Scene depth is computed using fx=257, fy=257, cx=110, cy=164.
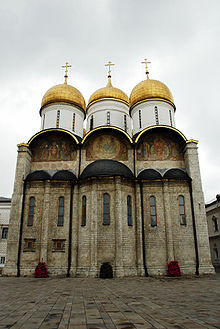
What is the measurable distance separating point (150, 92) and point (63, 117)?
6.91 meters

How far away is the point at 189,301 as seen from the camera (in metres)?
6.62

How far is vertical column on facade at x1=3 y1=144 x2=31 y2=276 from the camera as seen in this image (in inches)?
573

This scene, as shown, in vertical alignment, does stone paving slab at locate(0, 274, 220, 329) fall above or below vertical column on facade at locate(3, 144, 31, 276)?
below

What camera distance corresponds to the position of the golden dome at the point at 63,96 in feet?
64.4

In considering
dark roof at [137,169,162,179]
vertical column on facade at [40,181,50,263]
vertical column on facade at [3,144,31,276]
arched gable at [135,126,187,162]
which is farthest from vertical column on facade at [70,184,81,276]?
arched gable at [135,126,187,162]

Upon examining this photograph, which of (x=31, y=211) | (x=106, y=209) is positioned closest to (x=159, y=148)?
(x=106, y=209)

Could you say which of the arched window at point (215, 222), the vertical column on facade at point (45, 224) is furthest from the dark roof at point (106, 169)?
the arched window at point (215, 222)

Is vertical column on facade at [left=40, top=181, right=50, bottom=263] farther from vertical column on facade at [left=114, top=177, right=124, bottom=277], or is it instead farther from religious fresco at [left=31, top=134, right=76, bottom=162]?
vertical column on facade at [left=114, top=177, right=124, bottom=277]

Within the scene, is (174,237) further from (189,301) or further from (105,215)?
(189,301)

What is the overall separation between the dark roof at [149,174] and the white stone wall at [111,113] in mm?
5500

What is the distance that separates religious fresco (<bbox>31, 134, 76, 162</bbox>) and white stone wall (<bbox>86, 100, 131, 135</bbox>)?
12.4 feet

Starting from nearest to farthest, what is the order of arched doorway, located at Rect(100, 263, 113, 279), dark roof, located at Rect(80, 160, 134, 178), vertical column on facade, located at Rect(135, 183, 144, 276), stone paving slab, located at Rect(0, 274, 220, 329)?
stone paving slab, located at Rect(0, 274, 220, 329) < arched doorway, located at Rect(100, 263, 113, 279) < vertical column on facade, located at Rect(135, 183, 144, 276) < dark roof, located at Rect(80, 160, 134, 178)

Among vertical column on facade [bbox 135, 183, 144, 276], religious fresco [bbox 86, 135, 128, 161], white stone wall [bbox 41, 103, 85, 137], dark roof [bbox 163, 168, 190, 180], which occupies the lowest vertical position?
vertical column on facade [bbox 135, 183, 144, 276]

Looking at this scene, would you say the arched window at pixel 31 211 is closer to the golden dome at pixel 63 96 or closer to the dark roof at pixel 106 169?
the dark roof at pixel 106 169
